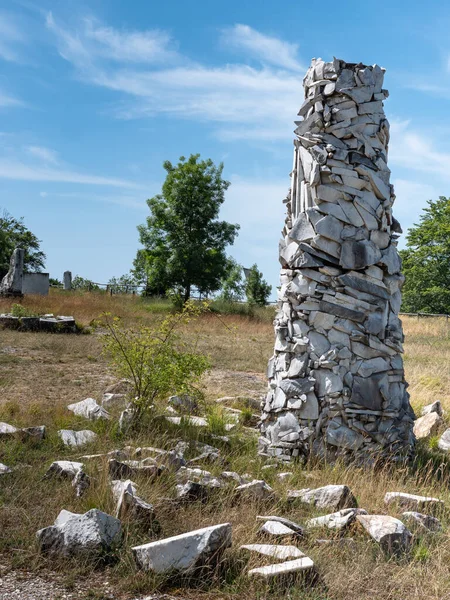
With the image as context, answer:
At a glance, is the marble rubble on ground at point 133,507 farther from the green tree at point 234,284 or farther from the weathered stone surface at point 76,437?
the green tree at point 234,284

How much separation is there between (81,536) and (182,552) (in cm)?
74

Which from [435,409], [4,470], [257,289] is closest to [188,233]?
[257,289]

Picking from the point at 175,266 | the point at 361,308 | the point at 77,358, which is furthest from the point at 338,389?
the point at 175,266

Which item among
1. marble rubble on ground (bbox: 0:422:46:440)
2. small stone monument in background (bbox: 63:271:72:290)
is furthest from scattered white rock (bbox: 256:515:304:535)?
small stone monument in background (bbox: 63:271:72:290)

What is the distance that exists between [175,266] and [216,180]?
5.56 meters

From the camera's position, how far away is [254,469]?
6.62 meters

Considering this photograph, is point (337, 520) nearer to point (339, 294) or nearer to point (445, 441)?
point (339, 294)

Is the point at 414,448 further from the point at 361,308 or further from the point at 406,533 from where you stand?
the point at 406,533

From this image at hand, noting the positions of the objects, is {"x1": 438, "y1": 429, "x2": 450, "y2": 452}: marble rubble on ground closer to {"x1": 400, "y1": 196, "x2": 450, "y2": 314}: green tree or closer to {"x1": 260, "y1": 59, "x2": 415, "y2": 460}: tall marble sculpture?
{"x1": 260, "y1": 59, "x2": 415, "y2": 460}: tall marble sculpture

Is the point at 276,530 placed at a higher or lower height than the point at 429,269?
lower

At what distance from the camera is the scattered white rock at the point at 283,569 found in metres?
3.80

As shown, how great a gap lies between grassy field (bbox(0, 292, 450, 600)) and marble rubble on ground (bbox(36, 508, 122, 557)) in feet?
0.31

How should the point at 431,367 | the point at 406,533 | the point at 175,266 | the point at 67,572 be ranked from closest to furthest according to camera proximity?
the point at 67,572, the point at 406,533, the point at 431,367, the point at 175,266

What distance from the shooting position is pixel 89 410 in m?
8.10
